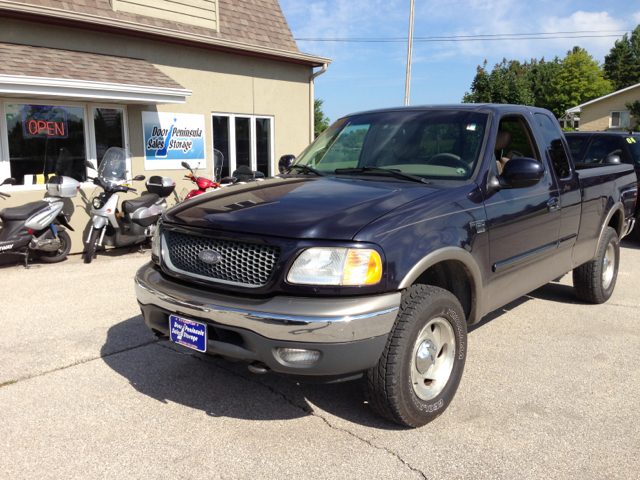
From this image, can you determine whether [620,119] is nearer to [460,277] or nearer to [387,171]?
[387,171]

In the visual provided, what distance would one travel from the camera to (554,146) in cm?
489

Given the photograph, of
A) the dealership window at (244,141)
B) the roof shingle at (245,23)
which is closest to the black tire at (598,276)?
the dealership window at (244,141)

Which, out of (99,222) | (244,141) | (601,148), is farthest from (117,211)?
(601,148)

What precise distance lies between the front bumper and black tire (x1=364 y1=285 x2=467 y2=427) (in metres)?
0.11

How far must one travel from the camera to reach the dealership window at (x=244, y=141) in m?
11.1

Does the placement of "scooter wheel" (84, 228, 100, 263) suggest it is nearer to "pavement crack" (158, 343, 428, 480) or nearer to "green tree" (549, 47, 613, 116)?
"pavement crack" (158, 343, 428, 480)

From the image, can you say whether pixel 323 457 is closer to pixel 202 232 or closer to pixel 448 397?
pixel 448 397

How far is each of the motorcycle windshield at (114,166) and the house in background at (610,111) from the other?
40271mm

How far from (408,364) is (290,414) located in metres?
0.91

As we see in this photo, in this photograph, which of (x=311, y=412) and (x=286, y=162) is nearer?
(x=311, y=412)

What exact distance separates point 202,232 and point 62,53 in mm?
7115

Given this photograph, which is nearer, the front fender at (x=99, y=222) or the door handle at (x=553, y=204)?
the door handle at (x=553, y=204)

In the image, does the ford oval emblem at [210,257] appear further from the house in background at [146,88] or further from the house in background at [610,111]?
the house in background at [610,111]

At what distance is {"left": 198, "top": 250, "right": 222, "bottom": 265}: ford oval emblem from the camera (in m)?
3.08
